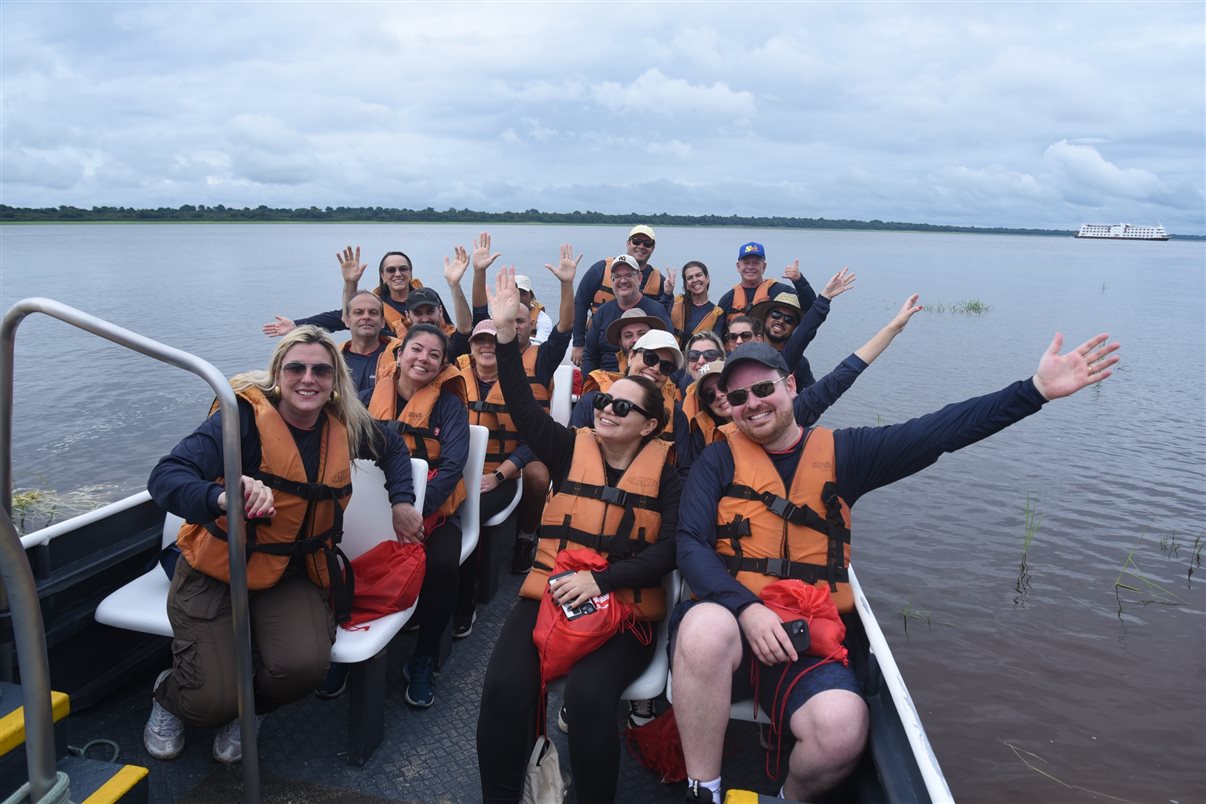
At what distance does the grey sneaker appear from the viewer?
256 cm

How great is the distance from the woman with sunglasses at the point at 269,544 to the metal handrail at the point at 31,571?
0.38m

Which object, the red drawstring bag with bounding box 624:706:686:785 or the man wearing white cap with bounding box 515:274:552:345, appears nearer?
the red drawstring bag with bounding box 624:706:686:785

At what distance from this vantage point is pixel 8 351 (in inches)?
65.2

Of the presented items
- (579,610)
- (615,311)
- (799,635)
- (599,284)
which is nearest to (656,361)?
(579,610)

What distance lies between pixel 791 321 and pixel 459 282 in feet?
6.52

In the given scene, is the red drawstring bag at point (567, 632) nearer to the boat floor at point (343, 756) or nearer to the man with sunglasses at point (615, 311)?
the boat floor at point (343, 756)

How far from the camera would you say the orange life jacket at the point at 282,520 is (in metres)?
2.45

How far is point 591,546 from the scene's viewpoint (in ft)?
8.77

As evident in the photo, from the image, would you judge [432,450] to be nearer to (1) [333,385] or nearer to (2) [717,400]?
(1) [333,385]

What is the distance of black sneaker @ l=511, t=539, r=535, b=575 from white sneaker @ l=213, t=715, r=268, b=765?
1.84 meters

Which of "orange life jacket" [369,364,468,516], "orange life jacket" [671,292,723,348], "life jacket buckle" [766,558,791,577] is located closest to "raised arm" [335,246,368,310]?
"orange life jacket" [369,364,468,516]

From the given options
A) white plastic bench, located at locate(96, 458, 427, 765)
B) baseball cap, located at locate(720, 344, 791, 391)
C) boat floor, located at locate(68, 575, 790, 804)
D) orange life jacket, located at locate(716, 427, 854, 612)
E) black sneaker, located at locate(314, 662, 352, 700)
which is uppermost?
baseball cap, located at locate(720, 344, 791, 391)

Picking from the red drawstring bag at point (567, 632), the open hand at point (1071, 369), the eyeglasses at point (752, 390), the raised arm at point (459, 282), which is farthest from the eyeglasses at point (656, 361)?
the open hand at point (1071, 369)

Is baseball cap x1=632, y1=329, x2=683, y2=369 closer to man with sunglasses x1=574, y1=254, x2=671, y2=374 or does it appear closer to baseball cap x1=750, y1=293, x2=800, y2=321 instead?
baseball cap x1=750, y1=293, x2=800, y2=321
